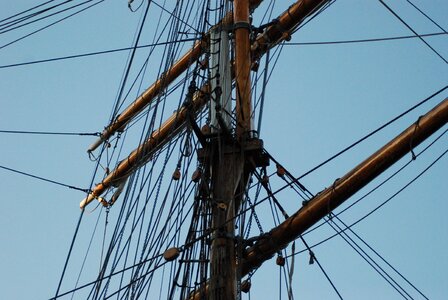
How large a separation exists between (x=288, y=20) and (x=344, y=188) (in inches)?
154

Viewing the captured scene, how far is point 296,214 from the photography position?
9.09 meters

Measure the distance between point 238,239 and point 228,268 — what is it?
0.41 metres

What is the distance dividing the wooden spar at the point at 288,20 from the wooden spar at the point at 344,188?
3439mm

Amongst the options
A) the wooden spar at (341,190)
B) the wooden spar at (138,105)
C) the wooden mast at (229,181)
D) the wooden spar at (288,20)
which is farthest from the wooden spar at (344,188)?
the wooden spar at (138,105)

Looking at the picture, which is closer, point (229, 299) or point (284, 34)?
point (229, 299)

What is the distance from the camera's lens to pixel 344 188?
8.88 meters

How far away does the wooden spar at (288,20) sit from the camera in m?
12.0

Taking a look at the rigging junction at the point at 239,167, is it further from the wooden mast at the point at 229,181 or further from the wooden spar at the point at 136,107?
the wooden spar at the point at 136,107

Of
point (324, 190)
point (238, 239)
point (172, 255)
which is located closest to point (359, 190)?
point (324, 190)

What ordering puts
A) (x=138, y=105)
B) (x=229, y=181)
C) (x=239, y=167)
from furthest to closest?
(x=138, y=105)
(x=239, y=167)
(x=229, y=181)

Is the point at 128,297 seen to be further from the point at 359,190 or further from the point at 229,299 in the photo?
the point at 359,190

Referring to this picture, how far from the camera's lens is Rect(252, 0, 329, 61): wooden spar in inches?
474

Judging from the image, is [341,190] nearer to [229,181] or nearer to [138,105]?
[229,181]

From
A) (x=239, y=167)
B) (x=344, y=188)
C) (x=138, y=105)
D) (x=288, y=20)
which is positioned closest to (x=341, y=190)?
(x=344, y=188)
